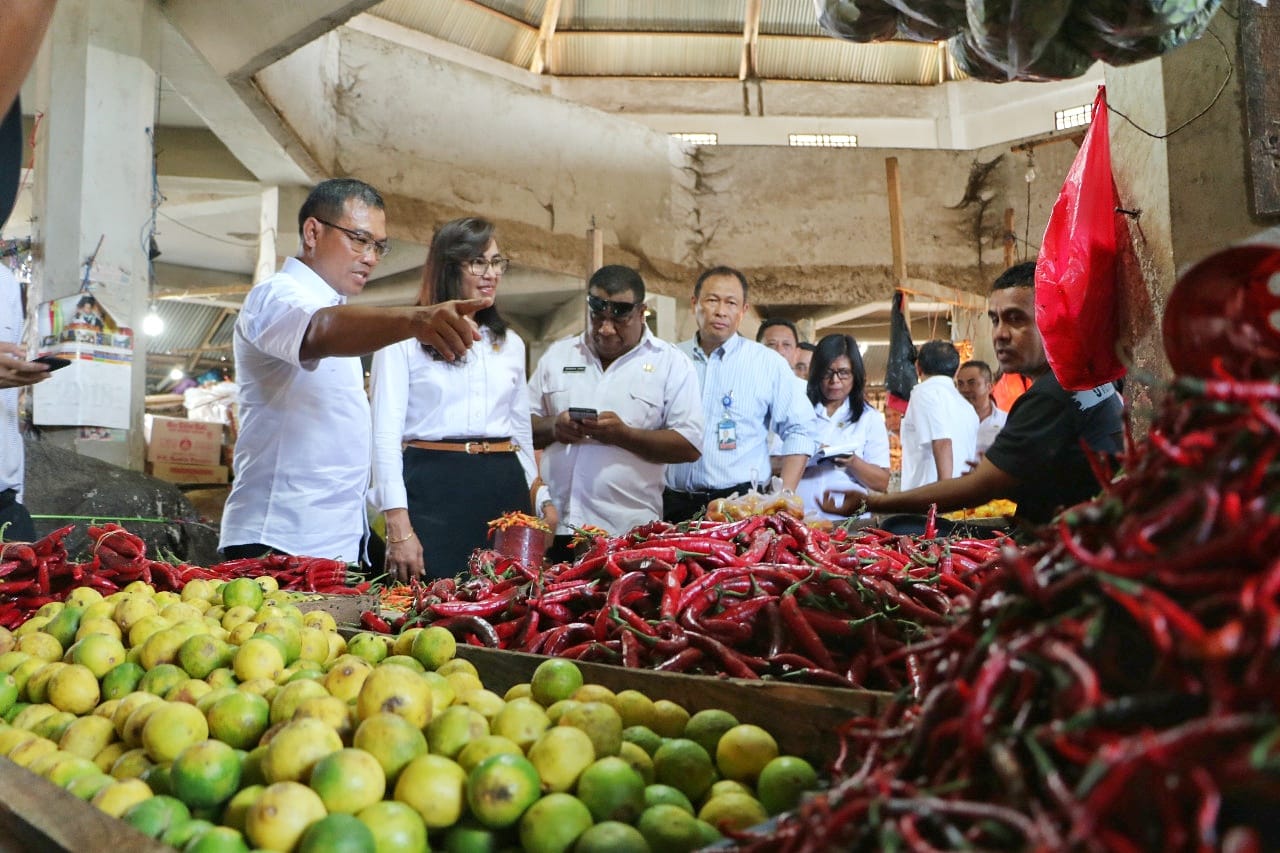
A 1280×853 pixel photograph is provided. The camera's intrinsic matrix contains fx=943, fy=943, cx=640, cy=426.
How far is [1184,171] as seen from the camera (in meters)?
2.53

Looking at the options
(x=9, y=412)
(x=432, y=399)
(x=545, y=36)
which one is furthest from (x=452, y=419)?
(x=545, y=36)

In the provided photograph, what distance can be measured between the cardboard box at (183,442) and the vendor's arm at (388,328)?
4.39m

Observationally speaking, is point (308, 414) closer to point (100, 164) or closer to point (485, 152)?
point (100, 164)

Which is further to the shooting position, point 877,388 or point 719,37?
point 877,388

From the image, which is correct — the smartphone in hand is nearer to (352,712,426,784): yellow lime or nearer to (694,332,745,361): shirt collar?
(352,712,426,784): yellow lime

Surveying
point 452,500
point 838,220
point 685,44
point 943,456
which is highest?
point 685,44

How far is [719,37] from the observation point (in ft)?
44.4

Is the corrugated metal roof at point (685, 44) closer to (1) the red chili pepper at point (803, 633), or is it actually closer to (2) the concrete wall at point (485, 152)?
(2) the concrete wall at point (485, 152)

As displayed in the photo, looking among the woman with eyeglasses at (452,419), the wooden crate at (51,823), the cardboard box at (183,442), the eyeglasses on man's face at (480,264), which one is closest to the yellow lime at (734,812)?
the wooden crate at (51,823)

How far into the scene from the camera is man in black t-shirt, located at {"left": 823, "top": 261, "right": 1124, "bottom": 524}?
3.22m

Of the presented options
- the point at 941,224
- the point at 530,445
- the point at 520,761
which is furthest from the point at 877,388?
the point at 520,761

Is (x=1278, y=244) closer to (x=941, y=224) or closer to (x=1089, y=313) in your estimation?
(x=1089, y=313)

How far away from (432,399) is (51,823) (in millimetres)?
2685

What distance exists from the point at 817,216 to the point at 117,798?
1075 centimetres
